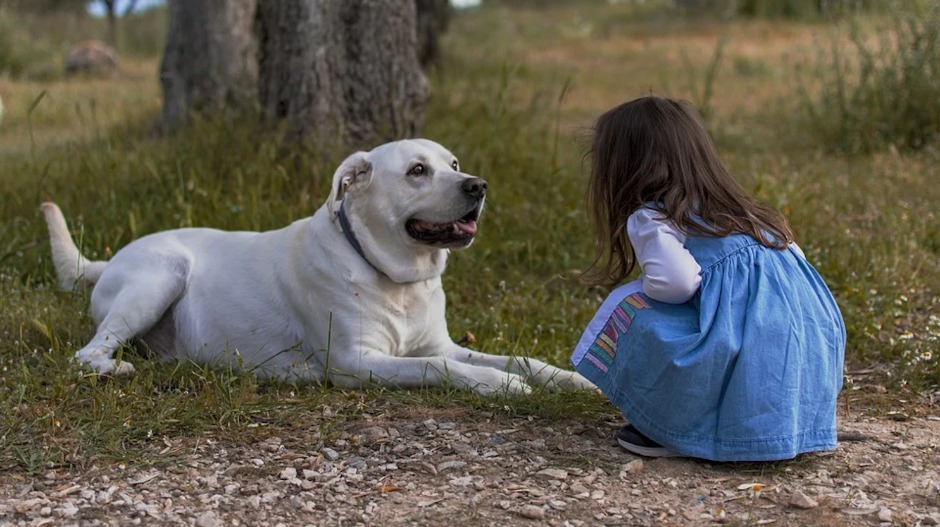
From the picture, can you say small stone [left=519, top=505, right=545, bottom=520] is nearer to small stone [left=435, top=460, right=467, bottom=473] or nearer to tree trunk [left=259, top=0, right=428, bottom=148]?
small stone [left=435, top=460, right=467, bottom=473]

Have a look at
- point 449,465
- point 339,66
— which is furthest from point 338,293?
point 339,66

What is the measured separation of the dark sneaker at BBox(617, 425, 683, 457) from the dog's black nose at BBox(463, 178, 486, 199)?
1.05 metres

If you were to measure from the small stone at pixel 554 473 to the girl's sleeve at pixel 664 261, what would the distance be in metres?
0.60

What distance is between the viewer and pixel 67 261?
15.6ft

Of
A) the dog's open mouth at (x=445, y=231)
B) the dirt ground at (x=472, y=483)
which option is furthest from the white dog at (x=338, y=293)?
the dirt ground at (x=472, y=483)

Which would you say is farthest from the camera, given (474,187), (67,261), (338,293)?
(67,261)

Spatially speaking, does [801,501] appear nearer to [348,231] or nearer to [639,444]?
[639,444]

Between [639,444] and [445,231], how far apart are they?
114cm

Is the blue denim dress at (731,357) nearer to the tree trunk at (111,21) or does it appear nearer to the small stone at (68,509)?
the small stone at (68,509)

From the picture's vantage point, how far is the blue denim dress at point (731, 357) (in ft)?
10.3

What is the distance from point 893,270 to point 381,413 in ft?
9.53

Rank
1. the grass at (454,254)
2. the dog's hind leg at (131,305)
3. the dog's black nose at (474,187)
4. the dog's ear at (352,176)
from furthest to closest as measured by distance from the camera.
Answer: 1. the dog's hind leg at (131,305)
2. the dog's ear at (352,176)
3. the dog's black nose at (474,187)
4. the grass at (454,254)

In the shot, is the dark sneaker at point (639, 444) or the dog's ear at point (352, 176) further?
the dog's ear at point (352, 176)

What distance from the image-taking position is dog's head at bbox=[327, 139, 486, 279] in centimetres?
395
